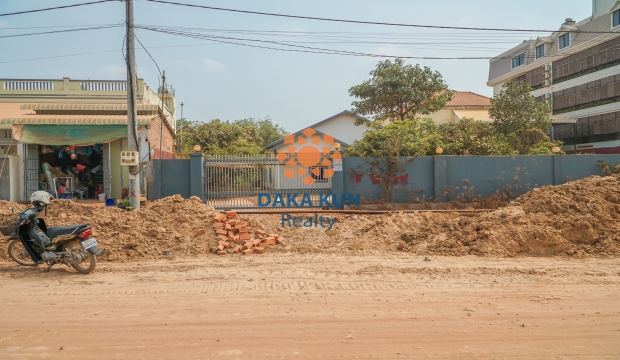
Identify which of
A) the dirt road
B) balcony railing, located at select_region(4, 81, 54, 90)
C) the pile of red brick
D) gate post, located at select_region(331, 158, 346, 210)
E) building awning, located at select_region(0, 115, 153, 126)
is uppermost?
balcony railing, located at select_region(4, 81, 54, 90)

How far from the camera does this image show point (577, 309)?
231 inches

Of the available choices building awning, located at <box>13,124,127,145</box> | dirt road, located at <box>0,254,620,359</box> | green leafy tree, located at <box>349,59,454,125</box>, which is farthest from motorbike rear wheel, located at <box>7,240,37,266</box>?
green leafy tree, located at <box>349,59,454,125</box>

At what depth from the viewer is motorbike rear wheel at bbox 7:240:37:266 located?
8.30 m

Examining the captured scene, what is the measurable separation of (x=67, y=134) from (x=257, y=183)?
7066 millimetres

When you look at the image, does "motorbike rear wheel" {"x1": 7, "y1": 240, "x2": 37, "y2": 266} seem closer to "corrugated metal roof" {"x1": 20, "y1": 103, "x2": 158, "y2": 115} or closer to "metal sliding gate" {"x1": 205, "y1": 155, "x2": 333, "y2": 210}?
"metal sliding gate" {"x1": 205, "y1": 155, "x2": 333, "y2": 210}

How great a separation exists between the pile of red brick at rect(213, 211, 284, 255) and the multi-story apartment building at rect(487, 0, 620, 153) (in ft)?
74.9

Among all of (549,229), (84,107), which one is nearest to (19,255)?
(84,107)

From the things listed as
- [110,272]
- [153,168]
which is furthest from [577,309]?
[153,168]

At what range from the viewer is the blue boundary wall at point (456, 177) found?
48.4ft

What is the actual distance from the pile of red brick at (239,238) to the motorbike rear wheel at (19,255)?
3494mm

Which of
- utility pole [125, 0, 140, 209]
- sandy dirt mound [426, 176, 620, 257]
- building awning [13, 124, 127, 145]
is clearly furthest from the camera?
building awning [13, 124, 127, 145]

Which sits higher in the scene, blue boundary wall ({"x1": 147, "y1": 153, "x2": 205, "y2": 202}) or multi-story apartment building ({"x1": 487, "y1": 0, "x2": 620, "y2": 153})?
multi-story apartment building ({"x1": 487, "y1": 0, "x2": 620, "y2": 153})

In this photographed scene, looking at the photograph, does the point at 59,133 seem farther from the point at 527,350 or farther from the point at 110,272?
the point at 527,350

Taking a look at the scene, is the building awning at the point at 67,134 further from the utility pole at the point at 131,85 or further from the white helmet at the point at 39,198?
the white helmet at the point at 39,198
